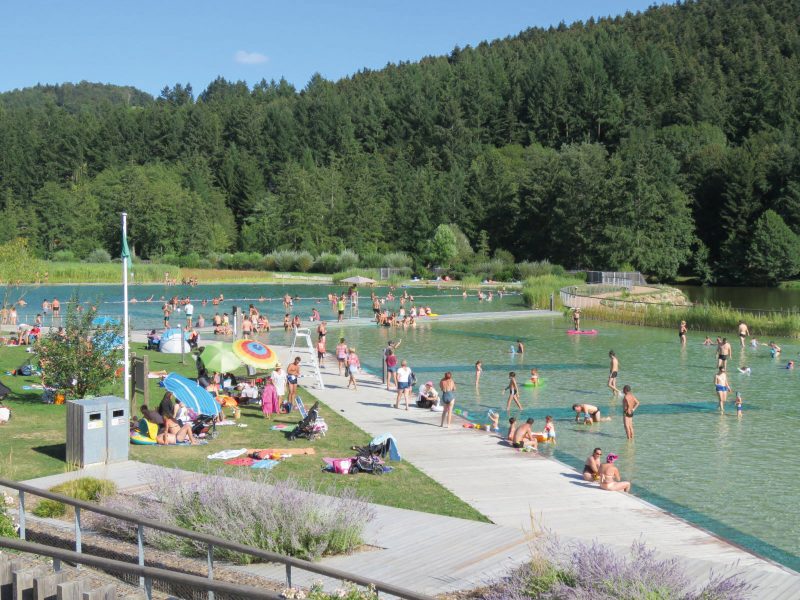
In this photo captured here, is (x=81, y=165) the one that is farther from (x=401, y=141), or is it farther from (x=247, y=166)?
(x=401, y=141)

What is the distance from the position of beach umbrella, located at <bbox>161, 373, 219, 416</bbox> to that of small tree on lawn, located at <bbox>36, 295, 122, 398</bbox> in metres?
1.82

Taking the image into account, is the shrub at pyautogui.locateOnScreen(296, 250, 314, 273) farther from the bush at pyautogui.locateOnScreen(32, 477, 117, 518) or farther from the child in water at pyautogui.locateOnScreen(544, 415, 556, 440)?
the bush at pyautogui.locateOnScreen(32, 477, 117, 518)

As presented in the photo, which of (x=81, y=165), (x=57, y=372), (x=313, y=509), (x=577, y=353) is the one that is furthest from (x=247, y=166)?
(x=313, y=509)

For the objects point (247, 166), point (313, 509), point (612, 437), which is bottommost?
point (612, 437)

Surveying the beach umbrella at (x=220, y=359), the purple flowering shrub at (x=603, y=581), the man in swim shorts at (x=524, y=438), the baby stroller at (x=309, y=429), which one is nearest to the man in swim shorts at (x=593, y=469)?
the man in swim shorts at (x=524, y=438)

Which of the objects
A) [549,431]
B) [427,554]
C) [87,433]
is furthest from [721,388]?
[87,433]

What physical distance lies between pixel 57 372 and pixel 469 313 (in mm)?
34364

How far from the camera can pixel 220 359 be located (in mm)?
21203

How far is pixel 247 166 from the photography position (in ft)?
416

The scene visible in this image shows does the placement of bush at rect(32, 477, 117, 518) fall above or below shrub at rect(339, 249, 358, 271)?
below

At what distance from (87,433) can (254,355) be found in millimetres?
7926

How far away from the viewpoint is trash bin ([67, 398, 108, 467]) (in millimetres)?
13781

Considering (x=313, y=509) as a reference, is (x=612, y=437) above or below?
below

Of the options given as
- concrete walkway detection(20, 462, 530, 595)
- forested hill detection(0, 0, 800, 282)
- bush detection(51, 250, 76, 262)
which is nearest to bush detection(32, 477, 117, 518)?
concrete walkway detection(20, 462, 530, 595)
